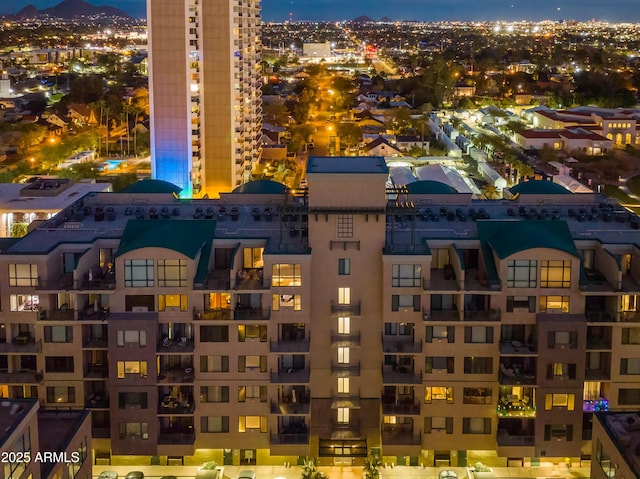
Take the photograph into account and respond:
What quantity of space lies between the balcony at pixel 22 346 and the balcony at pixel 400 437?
246 inches

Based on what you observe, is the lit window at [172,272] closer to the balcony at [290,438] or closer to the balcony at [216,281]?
the balcony at [216,281]

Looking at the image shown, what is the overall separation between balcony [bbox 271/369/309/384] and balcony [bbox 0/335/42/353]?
4125 millimetres

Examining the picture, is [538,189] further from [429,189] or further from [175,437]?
[175,437]

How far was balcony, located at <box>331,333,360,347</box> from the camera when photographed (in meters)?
14.0

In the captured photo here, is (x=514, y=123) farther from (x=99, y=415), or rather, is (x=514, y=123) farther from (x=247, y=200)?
(x=99, y=415)

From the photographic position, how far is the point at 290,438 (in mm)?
13625

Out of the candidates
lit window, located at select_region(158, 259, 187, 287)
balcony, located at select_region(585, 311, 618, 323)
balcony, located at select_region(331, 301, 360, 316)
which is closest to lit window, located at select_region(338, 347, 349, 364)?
balcony, located at select_region(331, 301, 360, 316)

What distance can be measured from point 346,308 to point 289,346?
4.10 ft

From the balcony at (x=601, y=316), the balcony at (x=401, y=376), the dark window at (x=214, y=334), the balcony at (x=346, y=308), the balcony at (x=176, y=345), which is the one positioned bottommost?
the balcony at (x=401, y=376)

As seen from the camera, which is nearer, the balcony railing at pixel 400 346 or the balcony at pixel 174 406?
the balcony at pixel 174 406

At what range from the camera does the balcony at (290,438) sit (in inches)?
535

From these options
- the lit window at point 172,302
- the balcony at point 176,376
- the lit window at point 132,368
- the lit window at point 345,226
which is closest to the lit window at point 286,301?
the lit window at point 345,226

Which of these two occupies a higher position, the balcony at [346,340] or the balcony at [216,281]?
the balcony at [216,281]

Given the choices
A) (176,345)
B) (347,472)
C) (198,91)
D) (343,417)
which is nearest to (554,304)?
(343,417)
